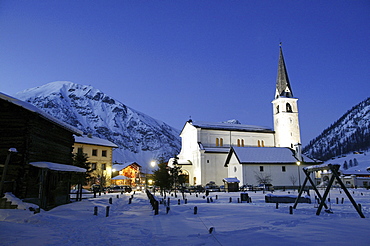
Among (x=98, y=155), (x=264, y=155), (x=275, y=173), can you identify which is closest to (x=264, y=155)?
(x=264, y=155)

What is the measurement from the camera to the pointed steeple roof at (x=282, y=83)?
7588 cm

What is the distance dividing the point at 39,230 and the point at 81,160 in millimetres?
26561

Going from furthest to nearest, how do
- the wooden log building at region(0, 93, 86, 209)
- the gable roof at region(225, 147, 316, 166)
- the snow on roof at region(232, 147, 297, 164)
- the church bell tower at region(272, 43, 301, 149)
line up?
the church bell tower at region(272, 43, 301, 149), the snow on roof at region(232, 147, 297, 164), the gable roof at region(225, 147, 316, 166), the wooden log building at region(0, 93, 86, 209)

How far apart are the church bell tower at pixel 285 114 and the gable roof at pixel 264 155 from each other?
1220 cm

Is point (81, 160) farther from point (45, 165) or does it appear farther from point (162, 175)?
point (45, 165)

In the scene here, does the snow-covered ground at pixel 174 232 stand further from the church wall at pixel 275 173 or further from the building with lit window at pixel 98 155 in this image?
the building with lit window at pixel 98 155

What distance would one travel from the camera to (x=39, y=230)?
12219mm

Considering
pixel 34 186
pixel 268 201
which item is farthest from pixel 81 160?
pixel 268 201

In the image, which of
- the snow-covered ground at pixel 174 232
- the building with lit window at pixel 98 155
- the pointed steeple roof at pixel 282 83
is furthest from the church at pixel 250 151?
the snow-covered ground at pixel 174 232

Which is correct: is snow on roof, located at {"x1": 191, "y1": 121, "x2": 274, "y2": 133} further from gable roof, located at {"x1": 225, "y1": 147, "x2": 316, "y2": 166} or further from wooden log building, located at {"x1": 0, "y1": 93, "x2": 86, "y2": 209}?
wooden log building, located at {"x1": 0, "y1": 93, "x2": 86, "y2": 209}

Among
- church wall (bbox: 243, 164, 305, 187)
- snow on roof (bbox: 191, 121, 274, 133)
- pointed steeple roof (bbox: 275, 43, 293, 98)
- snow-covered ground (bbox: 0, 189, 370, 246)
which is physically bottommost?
snow-covered ground (bbox: 0, 189, 370, 246)

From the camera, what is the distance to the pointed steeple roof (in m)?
75.9

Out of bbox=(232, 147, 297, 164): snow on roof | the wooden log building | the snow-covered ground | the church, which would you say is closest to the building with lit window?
the church

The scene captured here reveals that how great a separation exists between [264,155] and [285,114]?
2058 centimetres
